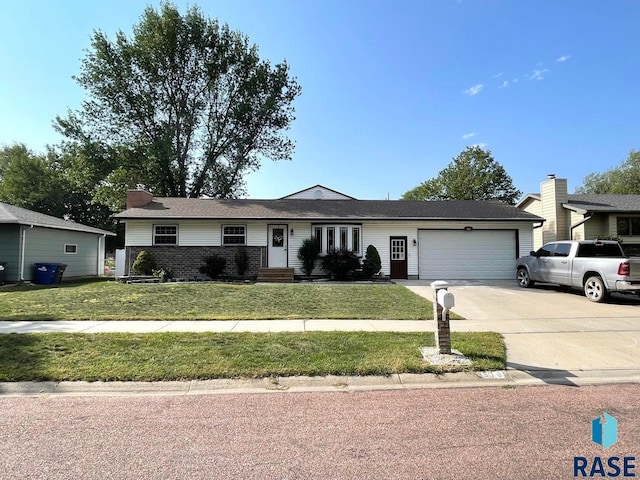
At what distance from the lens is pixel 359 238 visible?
1811 centimetres

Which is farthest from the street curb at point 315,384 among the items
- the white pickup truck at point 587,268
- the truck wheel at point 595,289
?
the truck wheel at point 595,289

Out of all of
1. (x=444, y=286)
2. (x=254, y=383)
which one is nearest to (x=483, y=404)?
(x=444, y=286)

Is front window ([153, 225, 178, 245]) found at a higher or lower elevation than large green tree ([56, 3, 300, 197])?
lower

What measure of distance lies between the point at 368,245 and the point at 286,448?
15190mm

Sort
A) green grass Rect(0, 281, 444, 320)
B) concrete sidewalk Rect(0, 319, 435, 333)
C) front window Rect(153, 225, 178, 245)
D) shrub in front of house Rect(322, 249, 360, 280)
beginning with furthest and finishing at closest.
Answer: front window Rect(153, 225, 178, 245)
shrub in front of house Rect(322, 249, 360, 280)
green grass Rect(0, 281, 444, 320)
concrete sidewalk Rect(0, 319, 435, 333)

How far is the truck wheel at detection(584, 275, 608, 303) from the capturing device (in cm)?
1072

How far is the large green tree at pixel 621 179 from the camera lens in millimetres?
40844

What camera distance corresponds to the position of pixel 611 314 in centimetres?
897

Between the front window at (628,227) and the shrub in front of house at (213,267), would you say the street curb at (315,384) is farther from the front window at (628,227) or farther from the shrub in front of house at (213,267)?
the front window at (628,227)

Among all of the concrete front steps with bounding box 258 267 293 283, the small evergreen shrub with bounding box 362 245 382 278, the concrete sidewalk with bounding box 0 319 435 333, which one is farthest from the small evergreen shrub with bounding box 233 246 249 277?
the concrete sidewalk with bounding box 0 319 435 333

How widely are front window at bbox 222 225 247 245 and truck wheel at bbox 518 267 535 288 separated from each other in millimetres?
12053

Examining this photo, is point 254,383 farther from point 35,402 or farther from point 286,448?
point 35,402

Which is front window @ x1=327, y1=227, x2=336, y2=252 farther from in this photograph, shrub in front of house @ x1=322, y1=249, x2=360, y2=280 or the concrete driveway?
the concrete driveway

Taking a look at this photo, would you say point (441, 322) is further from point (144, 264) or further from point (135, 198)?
point (135, 198)
